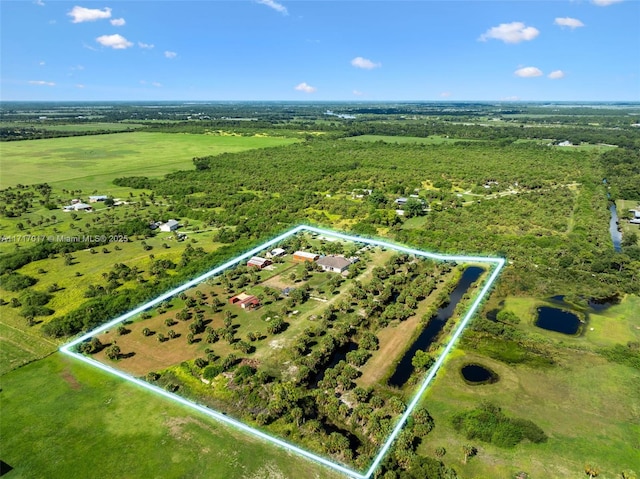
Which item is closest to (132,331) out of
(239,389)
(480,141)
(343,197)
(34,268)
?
(239,389)

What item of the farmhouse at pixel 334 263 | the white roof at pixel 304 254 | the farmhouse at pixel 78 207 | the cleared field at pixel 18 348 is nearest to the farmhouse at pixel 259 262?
the white roof at pixel 304 254

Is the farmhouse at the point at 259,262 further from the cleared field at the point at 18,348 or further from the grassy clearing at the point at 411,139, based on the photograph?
the grassy clearing at the point at 411,139

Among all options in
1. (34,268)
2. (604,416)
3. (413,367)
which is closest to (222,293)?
(413,367)

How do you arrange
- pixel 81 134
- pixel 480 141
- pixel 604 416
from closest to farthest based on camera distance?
pixel 604 416, pixel 480 141, pixel 81 134

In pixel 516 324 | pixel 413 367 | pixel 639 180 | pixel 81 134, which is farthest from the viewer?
pixel 81 134

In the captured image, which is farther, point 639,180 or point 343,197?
point 639,180

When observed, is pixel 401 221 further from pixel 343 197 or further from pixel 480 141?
pixel 480 141

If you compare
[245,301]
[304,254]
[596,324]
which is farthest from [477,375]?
[304,254]
